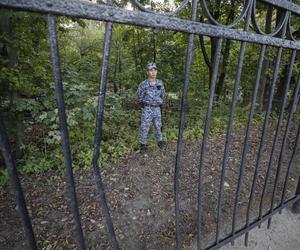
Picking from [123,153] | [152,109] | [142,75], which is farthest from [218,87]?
[123,153]

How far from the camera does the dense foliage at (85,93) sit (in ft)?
11.4

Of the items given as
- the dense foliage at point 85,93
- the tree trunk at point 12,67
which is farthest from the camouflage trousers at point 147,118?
the tree trunk at point 12,67

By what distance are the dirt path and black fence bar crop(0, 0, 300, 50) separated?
2048 millimetres

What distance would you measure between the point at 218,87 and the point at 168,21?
922 centimetres

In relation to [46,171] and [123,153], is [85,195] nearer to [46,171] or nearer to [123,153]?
[46,171]

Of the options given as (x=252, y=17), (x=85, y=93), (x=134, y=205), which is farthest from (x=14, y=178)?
(x=85, y=93)

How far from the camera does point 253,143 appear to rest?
16.9ft

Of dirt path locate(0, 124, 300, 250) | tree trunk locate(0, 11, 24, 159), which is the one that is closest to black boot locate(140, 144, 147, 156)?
dirt path locate(0, 124, 300, 250)

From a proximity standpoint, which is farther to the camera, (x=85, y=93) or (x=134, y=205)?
(x=85, y=93)

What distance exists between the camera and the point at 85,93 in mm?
4230

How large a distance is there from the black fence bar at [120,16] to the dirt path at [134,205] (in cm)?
205

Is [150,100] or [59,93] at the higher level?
[59,93]

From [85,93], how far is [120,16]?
12.0 ft

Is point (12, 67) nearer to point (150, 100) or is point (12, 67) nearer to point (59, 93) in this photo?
point (150, 100)
